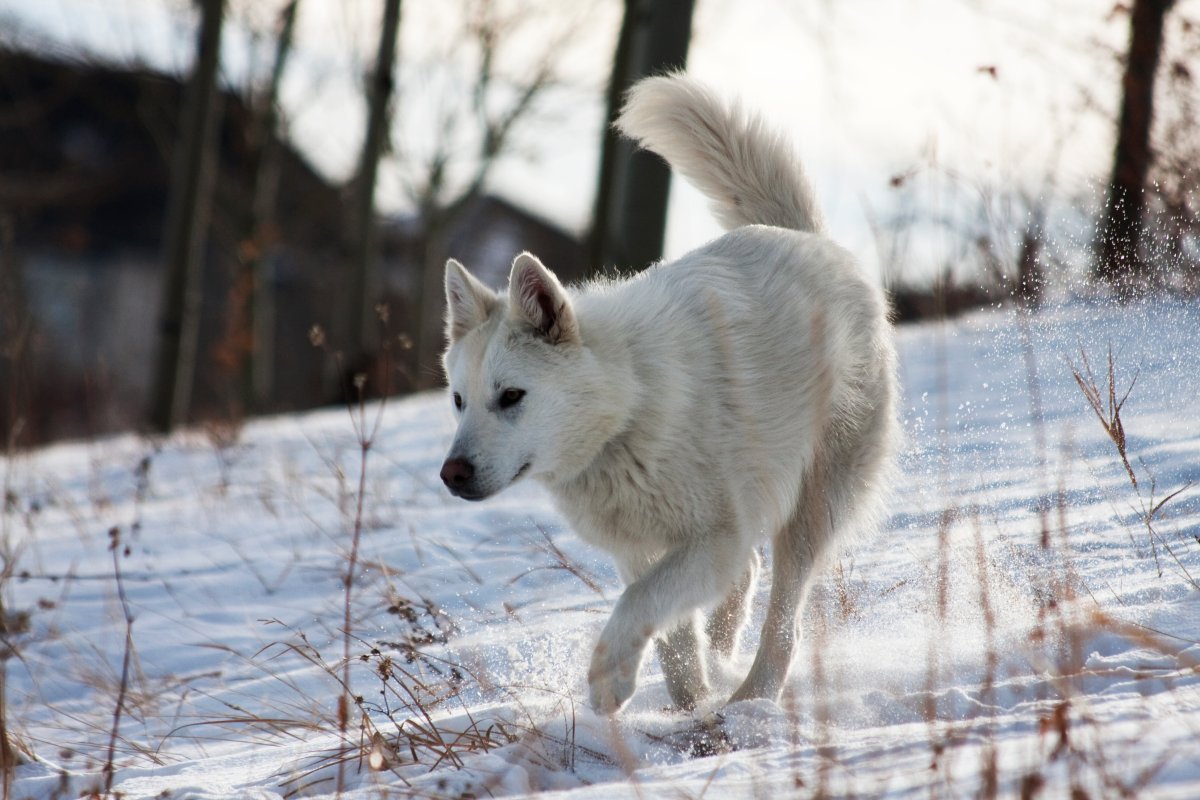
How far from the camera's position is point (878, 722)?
9.31ft

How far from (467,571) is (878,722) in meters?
2.31

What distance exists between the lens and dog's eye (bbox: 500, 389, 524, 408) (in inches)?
137

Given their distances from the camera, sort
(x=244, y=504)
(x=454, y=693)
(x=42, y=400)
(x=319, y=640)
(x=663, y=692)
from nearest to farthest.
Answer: (x=454, y=693), (x=663, y=692), (x=319, y=640), (x=244, y=504), (x=42, y=400)

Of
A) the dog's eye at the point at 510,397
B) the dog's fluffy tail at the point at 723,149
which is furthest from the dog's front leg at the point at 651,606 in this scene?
the dog's fluffy tail at the point at 723,149

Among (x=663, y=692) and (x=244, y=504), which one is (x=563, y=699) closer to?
(x=663, y=692)

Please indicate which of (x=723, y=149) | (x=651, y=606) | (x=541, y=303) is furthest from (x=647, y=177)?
(x=651, y=606)

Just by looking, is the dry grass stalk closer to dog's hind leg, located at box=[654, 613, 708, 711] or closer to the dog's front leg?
the dog's front leg

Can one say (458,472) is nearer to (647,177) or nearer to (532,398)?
(532,398)

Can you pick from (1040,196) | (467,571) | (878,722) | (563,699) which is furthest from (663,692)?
(1040,196)

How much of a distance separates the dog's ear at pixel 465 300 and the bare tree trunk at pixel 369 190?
680 cm

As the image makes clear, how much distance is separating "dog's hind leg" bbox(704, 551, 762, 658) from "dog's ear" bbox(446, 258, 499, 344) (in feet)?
4.27

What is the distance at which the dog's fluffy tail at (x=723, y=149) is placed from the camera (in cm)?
434

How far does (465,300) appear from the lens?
383cm

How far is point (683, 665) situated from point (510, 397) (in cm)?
Result: 102
